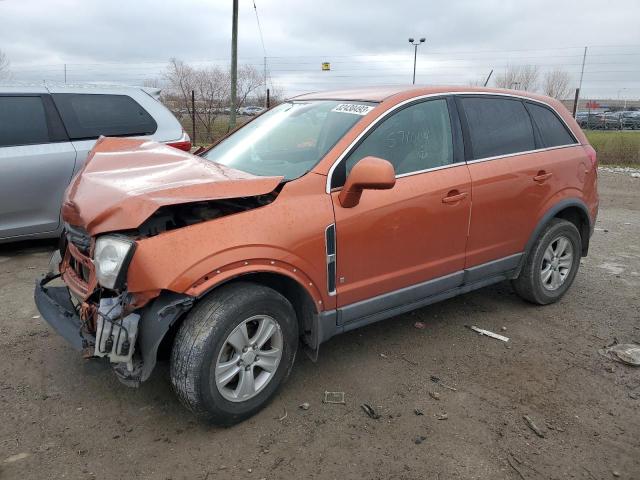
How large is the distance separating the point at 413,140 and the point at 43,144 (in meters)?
3.91

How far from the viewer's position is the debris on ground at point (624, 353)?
3.56 meters

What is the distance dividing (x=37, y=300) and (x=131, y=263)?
116cm

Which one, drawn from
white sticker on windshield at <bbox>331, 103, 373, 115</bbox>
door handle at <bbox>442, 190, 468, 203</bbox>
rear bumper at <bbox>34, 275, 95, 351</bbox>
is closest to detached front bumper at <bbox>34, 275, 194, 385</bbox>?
rear bumper at <bbox>34, 275, 95, 351</bbox>

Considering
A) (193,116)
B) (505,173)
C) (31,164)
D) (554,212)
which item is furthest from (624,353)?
(193,116)

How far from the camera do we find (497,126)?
12.9ft

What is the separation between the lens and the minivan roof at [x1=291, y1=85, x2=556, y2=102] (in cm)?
351

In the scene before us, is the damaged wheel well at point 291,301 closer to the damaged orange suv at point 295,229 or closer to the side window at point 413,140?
the damaged orange suv at point 295,229

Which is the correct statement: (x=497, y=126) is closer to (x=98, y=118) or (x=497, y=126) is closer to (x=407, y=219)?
(x=407, y=219)

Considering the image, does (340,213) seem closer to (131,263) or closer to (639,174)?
(131,263)

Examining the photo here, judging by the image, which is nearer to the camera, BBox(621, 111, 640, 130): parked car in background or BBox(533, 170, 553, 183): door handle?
BBox(533, 170, 553, 183): door handle

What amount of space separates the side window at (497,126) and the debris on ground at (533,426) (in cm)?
176

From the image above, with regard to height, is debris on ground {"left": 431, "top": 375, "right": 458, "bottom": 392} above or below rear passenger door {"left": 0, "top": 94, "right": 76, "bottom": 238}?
below

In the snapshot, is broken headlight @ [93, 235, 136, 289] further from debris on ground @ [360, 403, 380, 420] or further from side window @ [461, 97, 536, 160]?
side window @ [461, 97, 536, 160]

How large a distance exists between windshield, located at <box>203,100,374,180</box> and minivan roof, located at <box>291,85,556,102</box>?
0.10 m
